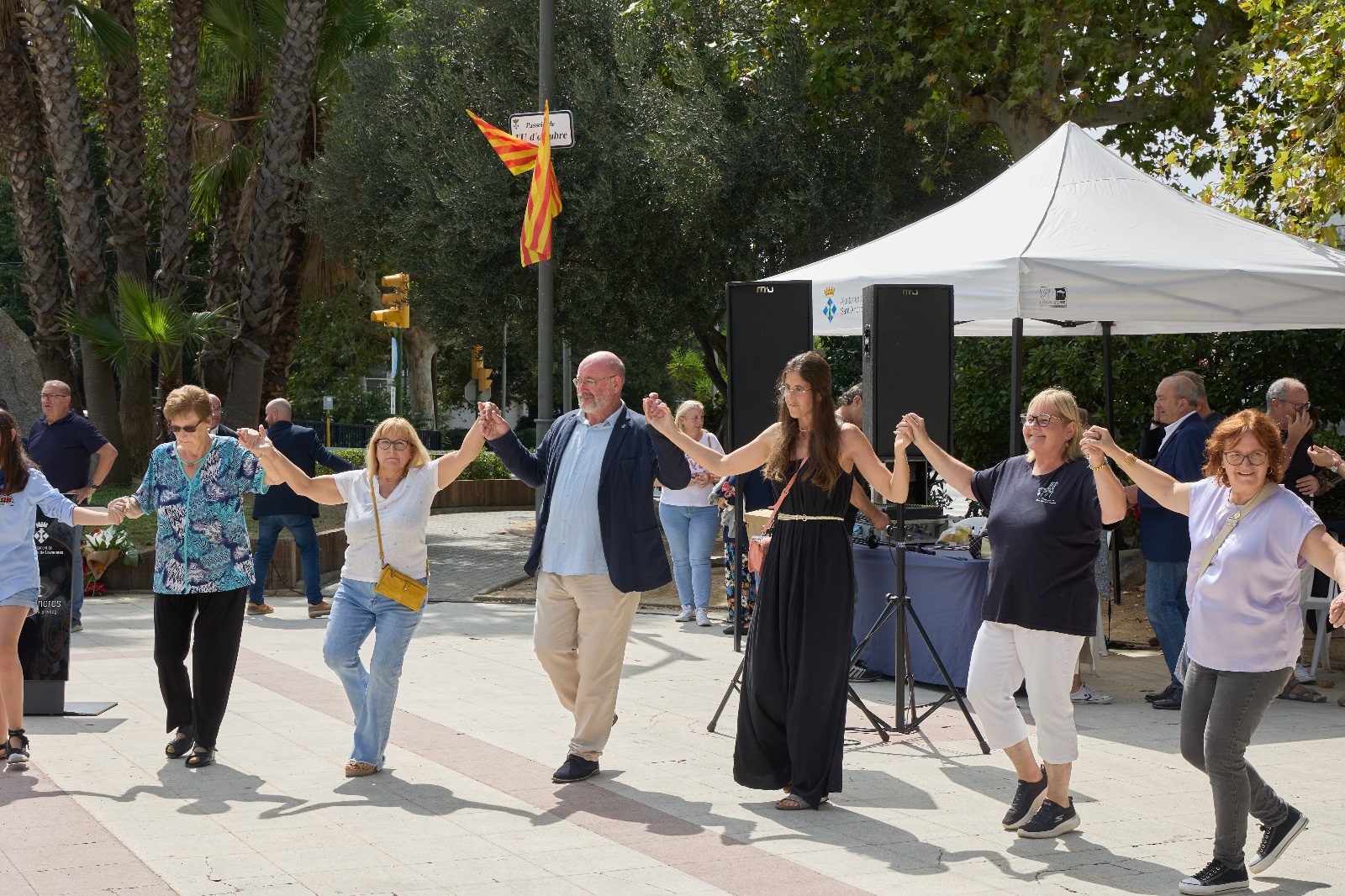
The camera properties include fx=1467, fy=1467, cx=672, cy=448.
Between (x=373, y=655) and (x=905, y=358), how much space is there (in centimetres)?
314

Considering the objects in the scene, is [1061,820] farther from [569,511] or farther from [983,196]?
[983,196]

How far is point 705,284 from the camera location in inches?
648

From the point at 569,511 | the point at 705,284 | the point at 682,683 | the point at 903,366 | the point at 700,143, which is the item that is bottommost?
the point at 682,683

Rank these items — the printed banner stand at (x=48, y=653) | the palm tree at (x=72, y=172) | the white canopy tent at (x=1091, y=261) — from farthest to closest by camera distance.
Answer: the palm tree at (x=72, y=172)
the white canopy tent at (x=1091, y=261)
the printed banner stand at (x=48, y=653)

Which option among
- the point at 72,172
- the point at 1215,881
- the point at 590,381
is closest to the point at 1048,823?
the point at 1215,881

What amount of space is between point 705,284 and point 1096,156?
706cm

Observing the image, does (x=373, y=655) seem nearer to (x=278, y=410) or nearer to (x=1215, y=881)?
(x=1215, y=881)

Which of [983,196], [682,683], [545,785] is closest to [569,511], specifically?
[545,785]

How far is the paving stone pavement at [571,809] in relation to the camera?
5.11 m

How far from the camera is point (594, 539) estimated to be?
642 cm

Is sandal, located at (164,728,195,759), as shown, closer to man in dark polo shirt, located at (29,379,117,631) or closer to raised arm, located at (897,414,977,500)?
raised arm, located at (897,414,977,500)

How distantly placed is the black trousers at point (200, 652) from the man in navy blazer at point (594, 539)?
4.91ft

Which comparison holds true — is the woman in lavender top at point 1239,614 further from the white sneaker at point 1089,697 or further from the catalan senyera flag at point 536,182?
the catalan senyera flag at point 536,182

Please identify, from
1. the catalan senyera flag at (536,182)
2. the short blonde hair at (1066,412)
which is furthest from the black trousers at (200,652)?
the catalan senyera flag at (536,182)
